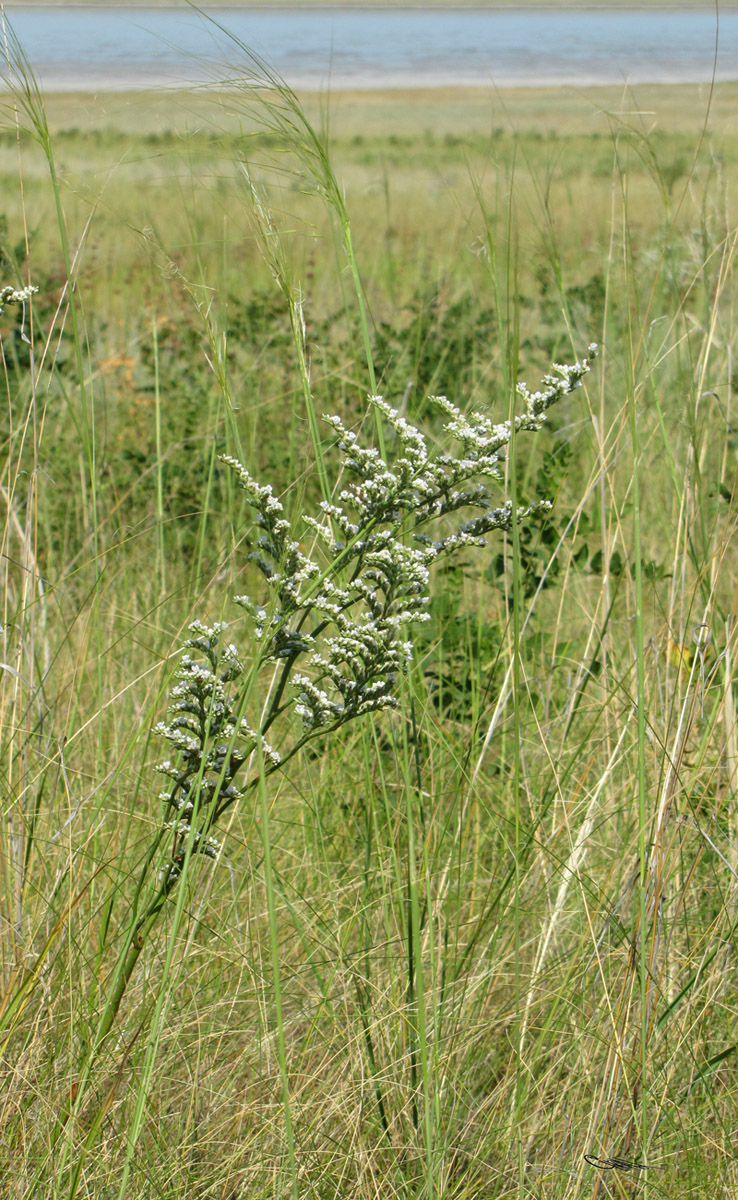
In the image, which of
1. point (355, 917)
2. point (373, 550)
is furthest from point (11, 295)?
point (355, 917)

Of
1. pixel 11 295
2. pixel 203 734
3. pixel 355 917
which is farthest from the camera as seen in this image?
pixel 355 917

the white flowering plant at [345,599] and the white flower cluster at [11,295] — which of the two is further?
the white flower cluster at [11,295]

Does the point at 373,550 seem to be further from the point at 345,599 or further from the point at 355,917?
the point at 355,917

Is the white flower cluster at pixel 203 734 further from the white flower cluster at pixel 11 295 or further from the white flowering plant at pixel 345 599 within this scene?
the white flower cluster at pixel 11 295

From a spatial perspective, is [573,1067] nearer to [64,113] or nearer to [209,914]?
[209,914]

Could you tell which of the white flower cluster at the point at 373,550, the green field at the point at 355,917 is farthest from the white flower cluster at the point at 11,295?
the white flower cluster at the point at 373,550

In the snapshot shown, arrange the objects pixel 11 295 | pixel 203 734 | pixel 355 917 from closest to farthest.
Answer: pixel 203 734 → pixel 11 295 → pixel 355 917

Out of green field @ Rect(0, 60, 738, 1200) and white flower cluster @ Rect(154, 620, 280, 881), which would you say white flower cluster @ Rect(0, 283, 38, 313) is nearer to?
green field @ Rect(0, 60, 738, 1200)

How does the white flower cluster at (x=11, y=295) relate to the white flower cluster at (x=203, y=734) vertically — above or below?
above

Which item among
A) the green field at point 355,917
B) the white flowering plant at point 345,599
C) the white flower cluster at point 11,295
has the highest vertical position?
the white flower cluster at point 11,295

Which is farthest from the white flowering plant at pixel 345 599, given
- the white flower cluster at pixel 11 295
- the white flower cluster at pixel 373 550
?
the white flower cluster at pixel 11 295

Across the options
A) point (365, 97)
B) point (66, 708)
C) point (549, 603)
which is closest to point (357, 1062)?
point (66, 708)

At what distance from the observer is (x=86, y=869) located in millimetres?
1678

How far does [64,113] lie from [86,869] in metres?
1.20
